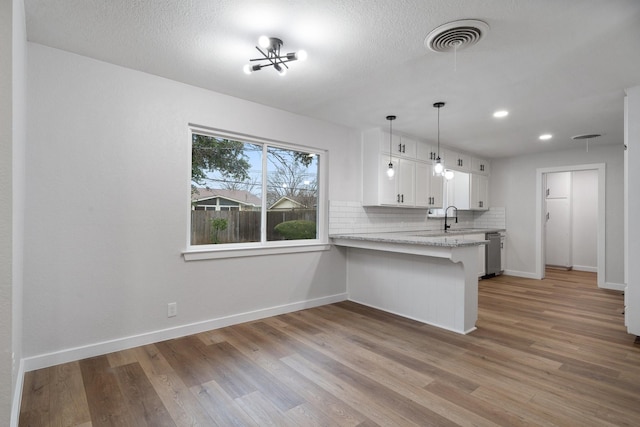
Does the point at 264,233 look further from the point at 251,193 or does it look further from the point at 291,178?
the point at 291,178

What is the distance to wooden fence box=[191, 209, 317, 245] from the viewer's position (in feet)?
11.0

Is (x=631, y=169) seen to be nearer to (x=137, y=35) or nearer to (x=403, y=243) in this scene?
(x=403, y=243)

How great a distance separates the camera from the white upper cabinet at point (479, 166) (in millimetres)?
6295

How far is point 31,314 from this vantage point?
240 cm

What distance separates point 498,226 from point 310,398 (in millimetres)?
5995

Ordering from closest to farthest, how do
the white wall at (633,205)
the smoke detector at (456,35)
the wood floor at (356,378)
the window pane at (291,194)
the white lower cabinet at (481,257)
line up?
the wood floor at (356,378) → the smoke detector at (456,35) → the white wall at (633,205) → the window pane at (291,194) → the white lower cabinet at (481,257)

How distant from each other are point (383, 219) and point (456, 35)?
10.4 feet

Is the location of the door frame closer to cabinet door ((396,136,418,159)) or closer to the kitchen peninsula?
cabinet door ((396,136,418,159))

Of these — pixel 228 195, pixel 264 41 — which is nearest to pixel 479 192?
pixel 228 195

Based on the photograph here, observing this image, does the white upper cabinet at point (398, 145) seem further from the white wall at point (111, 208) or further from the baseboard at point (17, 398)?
the baseboard at point (17, 398)

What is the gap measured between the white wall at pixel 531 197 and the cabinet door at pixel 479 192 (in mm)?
240

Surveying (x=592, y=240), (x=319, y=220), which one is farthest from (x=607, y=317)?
(x=592, y=240)

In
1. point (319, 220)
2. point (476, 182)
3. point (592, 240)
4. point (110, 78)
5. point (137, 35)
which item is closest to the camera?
point (137, 35)

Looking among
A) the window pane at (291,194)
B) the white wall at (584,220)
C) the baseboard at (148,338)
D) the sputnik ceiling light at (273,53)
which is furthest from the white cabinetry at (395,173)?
the white wall at (584,220)
